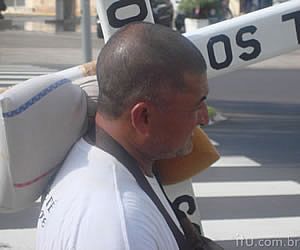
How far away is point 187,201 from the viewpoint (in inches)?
88.0

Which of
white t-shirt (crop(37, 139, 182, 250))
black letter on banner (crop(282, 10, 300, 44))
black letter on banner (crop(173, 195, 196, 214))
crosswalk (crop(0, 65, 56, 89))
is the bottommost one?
crosswalk (crop(0, 65, 56, 89))

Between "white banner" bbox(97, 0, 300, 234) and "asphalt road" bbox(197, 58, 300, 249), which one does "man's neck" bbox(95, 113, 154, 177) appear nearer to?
"white banner" bbox(97, 0, 300, 234)

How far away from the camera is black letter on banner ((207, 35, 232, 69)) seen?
7.33ft

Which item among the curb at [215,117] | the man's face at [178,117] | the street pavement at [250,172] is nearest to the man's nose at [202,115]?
the man's face at [178,117]

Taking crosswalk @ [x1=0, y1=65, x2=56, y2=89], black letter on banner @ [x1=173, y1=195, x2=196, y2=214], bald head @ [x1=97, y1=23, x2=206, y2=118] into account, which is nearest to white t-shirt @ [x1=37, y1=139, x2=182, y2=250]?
bald head @ [x1=97, y1=23, x2=206, y2=118]

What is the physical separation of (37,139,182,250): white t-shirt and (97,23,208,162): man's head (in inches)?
3.3

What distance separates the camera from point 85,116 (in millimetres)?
1728

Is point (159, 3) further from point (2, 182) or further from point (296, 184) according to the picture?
point (2, 182)

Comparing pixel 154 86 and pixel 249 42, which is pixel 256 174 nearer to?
pixel 249 42

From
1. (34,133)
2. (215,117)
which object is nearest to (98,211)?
(34,133)

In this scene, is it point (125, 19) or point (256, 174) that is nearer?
point (125, 19)

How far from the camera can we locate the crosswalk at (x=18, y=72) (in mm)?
15641

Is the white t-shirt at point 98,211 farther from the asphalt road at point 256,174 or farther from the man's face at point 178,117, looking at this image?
the asphalt road at point 256,174

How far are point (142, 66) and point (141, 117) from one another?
10 cm
